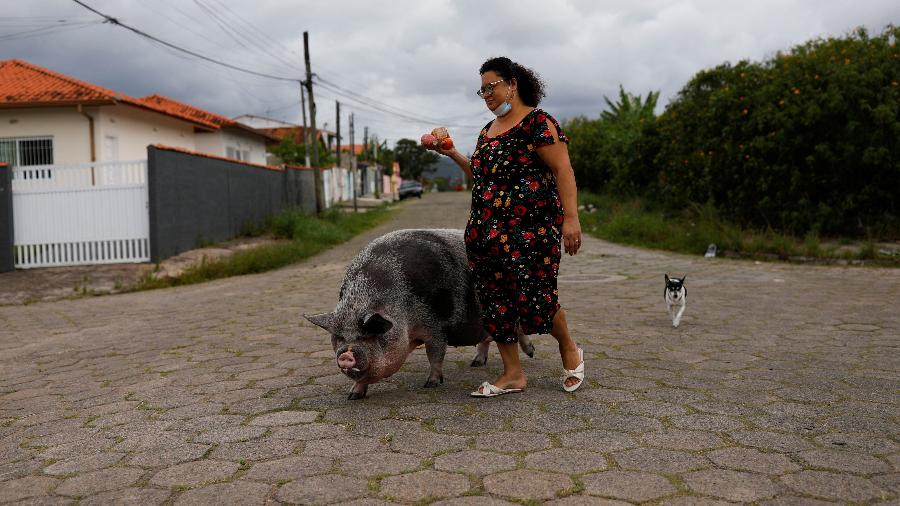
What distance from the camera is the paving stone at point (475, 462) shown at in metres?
2.90

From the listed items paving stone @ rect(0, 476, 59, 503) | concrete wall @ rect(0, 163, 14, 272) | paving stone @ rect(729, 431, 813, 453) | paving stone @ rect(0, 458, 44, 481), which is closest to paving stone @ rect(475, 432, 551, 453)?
paving stone @ rect(729, 431, 813, 453)

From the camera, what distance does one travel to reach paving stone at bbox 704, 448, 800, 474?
283 cm

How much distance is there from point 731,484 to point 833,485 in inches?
14.3

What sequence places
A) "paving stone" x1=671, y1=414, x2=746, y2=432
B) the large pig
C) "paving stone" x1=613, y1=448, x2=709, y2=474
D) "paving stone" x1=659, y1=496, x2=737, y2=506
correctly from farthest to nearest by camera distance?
the large pig → "paving stone" x1=671, y1=414, x2=746, y2=432 → "paving stone" x1=613, y1=448, x2=709, y2=474 → "paving stone" x1=659, y1=496, x2=737, y2=506

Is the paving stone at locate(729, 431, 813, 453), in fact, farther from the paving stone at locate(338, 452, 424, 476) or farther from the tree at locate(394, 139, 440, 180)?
the tree at locate(394, 139, 440, 180)

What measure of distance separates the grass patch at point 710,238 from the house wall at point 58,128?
12.0m

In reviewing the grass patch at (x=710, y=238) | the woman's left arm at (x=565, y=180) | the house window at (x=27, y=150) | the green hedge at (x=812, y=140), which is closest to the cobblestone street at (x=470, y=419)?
the woman's left arm at (x=565, y=180)

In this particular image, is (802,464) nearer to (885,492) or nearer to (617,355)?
(885,492)

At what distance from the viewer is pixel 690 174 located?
15.4m

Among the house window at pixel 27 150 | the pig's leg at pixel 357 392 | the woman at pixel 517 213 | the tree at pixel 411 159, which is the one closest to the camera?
the woman at pixel 517 213

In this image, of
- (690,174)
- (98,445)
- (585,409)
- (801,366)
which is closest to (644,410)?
(585,409)

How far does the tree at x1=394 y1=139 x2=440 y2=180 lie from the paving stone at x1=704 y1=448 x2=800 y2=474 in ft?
289

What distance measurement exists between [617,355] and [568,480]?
8.02 feet

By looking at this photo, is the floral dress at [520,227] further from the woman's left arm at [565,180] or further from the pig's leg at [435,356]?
the pig's leg at [435,356]
